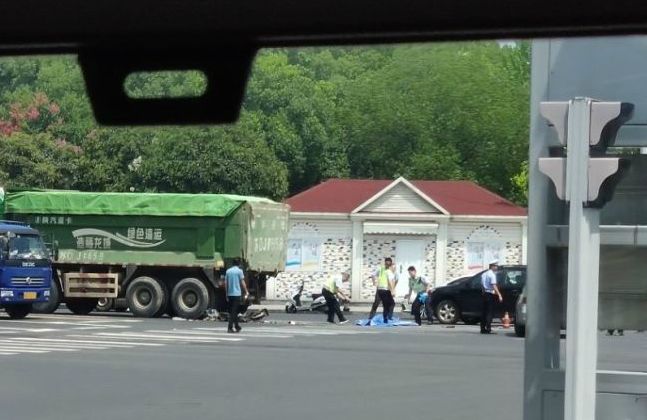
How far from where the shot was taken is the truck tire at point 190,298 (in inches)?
1323

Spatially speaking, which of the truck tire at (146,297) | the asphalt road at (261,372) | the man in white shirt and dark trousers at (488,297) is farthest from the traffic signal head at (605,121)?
the truck tire at (146,297)

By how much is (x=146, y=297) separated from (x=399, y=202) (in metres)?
14.1

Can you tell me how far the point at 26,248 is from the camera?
32062mm

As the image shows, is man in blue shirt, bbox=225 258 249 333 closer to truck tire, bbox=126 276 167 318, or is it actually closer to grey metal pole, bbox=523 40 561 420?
truck tire, bbox=126 276 167 318

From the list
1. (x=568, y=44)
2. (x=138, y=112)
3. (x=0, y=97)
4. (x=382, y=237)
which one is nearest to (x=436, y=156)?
(x=382, y=237)

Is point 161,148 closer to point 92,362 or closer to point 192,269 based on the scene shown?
point 192,269

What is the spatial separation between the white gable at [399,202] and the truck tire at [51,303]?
1373 cm

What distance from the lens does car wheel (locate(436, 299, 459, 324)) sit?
33.1m

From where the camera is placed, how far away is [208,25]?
10.4 feet

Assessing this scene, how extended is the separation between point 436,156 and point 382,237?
1284 centimetres

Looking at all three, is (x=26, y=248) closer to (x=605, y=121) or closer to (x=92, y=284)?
(x=92, y=284)

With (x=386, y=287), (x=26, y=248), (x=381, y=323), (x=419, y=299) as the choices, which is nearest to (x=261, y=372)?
(x=386, y=287)

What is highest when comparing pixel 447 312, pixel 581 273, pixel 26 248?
pixel 26 248

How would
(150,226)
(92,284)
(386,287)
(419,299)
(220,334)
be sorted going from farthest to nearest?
1. (419,299)
2. (92,284)
3. (150,226)
4. (386,287)
5. (220,334)
